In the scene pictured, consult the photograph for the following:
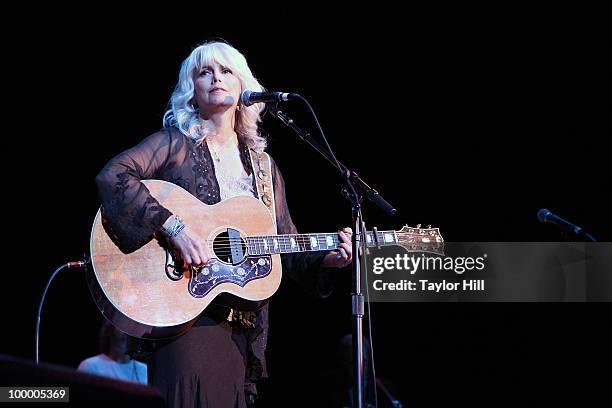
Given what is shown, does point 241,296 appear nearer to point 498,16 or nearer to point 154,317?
point 154,317

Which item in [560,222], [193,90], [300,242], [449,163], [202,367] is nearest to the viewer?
[202,367]

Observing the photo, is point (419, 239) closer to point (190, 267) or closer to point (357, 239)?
point (357, 239)

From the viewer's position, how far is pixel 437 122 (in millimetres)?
6941

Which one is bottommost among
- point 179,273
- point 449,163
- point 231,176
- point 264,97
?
point 179,273

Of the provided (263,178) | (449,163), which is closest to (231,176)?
(263,178)

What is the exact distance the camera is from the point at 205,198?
3.80 metres

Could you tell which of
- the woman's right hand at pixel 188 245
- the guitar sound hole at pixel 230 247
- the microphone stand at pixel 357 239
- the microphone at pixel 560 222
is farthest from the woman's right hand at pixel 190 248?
the microphone at pixel 560 222

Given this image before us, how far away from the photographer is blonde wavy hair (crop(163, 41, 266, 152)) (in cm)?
402

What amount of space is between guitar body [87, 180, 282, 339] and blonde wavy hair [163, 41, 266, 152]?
43 cm

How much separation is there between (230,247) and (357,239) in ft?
2.21

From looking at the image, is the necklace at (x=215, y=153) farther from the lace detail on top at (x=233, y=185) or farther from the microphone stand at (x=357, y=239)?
the microphone stand at (x=357, y=239)

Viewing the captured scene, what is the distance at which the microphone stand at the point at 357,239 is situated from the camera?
10.4 ft

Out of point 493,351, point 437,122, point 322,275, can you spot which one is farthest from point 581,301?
point 322,275

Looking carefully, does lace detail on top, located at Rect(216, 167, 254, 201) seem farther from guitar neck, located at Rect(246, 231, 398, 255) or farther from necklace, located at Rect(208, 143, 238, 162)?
guitar neck, located at Rect(246, 231, 398, 255)
